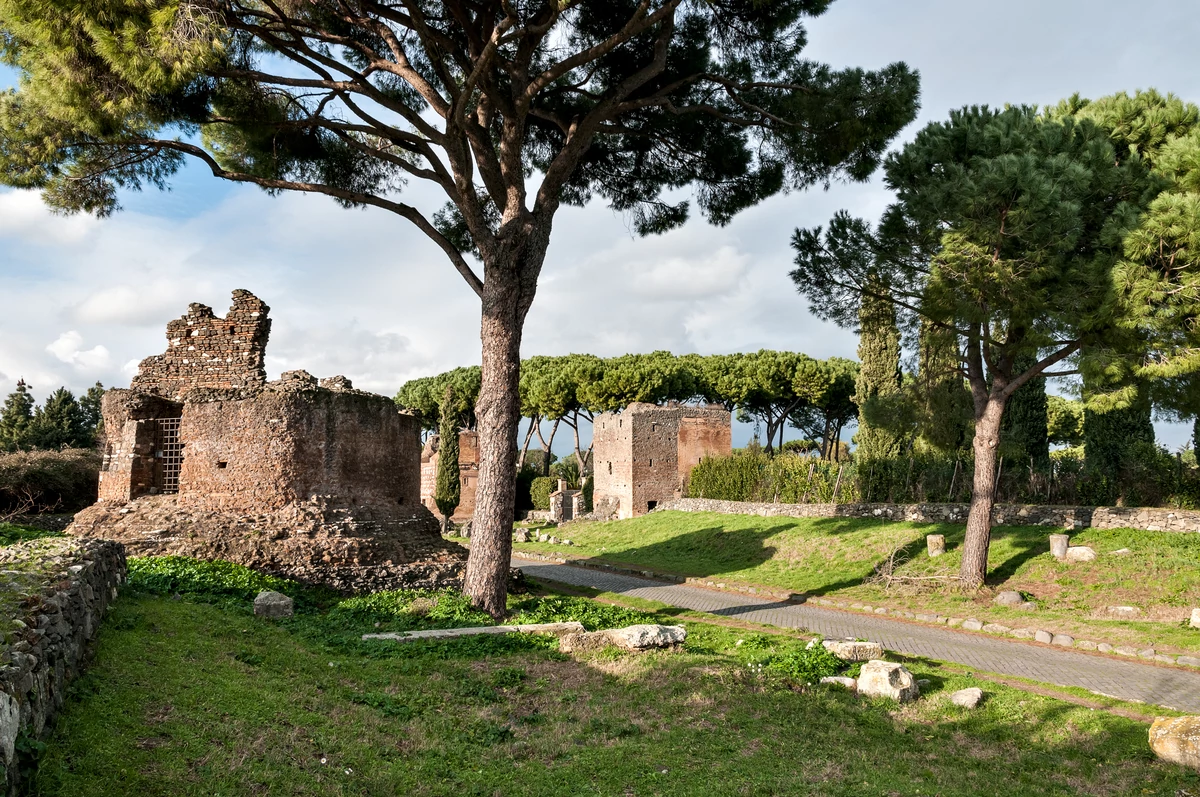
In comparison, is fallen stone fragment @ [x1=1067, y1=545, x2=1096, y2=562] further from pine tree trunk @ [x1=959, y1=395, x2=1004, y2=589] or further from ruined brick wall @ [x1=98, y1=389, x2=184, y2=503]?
ruined brick wall @ [x1=98, y1=389, x2=184, y2=503]

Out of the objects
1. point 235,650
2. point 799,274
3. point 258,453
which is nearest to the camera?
point 235,650

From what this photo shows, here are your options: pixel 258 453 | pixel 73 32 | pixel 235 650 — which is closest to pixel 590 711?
pixel 235 650

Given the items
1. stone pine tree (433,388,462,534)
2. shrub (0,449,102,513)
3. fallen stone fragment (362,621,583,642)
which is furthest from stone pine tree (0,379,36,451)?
fallen stone fragment (362,621,583,642)

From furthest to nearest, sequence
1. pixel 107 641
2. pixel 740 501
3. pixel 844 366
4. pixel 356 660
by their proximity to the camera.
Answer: pixel 844 366 < pixel 740 501 < pixel 356 660 < pixel 107 641

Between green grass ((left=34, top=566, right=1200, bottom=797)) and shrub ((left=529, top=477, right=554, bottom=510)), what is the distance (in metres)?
29.1

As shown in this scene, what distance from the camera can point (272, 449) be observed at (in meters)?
13.1

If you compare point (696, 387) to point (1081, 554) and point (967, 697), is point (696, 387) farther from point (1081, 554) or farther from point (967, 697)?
point (967, 697)

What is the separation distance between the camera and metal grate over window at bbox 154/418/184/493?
1420 centimetres

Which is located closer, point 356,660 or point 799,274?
point 356,660

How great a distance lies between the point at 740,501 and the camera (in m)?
26.5

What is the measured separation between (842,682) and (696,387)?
114ft

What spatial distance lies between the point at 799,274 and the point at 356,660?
11844 mm

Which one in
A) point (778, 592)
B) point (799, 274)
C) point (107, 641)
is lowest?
point (778, 592)

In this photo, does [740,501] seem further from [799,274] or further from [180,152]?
[180,152]
